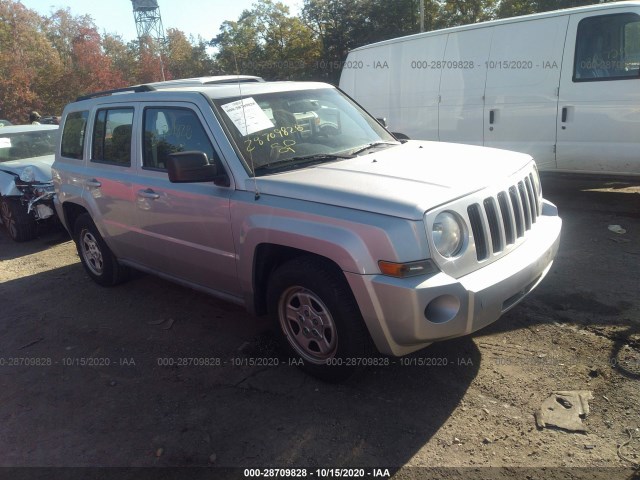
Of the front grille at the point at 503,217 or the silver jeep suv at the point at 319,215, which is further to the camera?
the front grille at the point at 503,217

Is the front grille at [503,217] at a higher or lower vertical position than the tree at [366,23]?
lower

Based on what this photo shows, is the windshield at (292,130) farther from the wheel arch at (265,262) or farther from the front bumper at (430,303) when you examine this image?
the front bumper at (430,303)

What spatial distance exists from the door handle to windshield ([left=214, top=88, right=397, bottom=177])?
2.99 feet

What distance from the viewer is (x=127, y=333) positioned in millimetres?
4547

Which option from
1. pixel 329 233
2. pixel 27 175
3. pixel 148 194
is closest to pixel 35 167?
pixel 27 175

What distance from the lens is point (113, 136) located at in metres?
4.83

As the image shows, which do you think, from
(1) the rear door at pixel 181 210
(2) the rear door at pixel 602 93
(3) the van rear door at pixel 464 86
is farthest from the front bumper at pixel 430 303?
(3) the van rear door at pixel 464 86

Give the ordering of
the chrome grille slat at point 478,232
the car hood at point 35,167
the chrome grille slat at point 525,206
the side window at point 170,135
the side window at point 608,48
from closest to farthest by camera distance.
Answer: the chrome grille slat at point 478,232 → the chrome grille slat at point 525,206 → the side window at point 170,135 → the side window at point 608,48 → the car hood at point 35,167

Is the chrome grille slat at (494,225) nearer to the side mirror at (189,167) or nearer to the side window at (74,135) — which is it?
the side mirror at (189,167)

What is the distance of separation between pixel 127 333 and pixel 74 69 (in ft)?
88.6

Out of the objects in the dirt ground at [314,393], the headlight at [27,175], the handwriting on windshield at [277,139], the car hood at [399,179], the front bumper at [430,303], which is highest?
the handwriting on windshield at [277,139]

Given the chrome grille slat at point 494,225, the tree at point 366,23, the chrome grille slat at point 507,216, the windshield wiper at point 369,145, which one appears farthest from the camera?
the tree at point 366,23

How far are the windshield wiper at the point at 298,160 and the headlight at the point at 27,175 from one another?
18.1 ft

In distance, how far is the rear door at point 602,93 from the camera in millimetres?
6098
